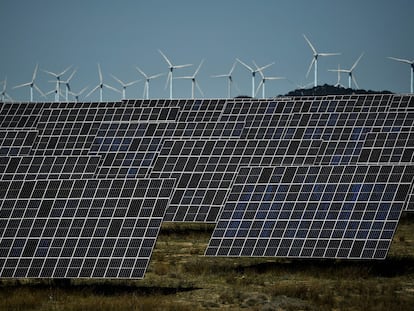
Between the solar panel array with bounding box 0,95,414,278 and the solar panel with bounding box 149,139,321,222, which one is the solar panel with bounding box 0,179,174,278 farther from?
the solar panel with bounding box 149,139,321,222

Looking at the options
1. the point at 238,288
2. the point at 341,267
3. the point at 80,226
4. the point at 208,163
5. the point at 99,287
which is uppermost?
the point at 80,226

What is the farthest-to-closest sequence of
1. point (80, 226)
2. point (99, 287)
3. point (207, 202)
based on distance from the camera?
point (207, 202) < point (99, 287) < point (80, 226)

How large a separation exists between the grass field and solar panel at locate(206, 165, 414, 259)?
119cm

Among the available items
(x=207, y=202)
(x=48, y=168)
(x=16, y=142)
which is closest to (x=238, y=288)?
(x=207, y=202)

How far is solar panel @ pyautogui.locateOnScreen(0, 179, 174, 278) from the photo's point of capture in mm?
32688

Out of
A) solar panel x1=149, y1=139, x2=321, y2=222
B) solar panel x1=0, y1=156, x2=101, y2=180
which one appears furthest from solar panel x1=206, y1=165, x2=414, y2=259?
solar panel x1=0, y1=156, x2=101, y2=180

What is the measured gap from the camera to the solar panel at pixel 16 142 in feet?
227

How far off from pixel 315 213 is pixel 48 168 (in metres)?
22.0

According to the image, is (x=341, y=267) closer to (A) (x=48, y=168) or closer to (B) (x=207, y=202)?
(B) (x=207, y=202)

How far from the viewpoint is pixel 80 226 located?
34.1m

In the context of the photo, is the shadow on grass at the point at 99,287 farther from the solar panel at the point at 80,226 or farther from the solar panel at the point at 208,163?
the solar panel at the point at 208,163

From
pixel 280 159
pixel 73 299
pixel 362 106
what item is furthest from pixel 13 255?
pixel 362 106

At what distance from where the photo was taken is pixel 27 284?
35719mm

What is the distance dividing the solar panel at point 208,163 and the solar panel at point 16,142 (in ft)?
52.4
